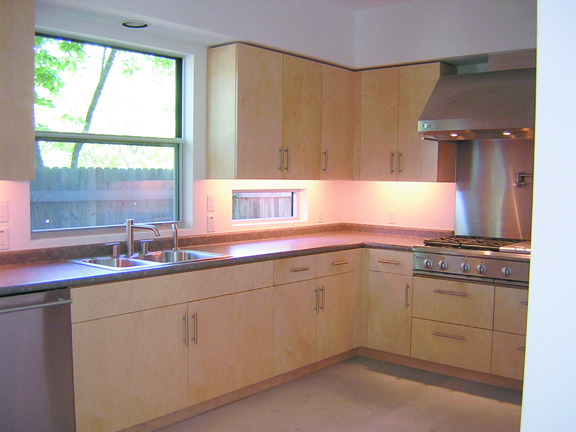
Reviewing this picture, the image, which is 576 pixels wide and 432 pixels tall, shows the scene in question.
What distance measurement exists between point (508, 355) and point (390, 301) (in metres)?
0.88

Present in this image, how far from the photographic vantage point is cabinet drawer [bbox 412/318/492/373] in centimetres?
370

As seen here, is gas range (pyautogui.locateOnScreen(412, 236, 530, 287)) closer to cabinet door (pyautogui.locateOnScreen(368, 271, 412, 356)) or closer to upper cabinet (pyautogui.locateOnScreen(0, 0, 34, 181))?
cabinet door (pyautogui.locateOnScreen(368, 271, 412, 356))

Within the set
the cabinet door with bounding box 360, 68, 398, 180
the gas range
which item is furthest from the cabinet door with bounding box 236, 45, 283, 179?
the gas range

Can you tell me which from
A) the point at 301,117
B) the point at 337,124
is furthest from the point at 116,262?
the point at 337,124

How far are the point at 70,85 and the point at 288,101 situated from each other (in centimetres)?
149

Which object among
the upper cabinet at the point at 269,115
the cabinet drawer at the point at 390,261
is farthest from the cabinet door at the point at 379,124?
the cabinet drawer at the point at 390,261

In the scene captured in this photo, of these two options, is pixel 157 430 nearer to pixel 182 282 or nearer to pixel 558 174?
pixel 182 282

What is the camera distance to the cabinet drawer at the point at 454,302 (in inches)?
145

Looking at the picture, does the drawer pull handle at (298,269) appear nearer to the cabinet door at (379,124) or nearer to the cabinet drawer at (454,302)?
the cabinet drawer at (454,302)

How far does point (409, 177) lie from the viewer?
4391 mm

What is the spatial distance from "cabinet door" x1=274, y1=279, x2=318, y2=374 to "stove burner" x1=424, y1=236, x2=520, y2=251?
0.93 m

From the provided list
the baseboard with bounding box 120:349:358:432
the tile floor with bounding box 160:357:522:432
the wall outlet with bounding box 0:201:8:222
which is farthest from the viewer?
the tile floor with bounding box 160:357:522:432

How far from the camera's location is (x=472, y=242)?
395 centimetres

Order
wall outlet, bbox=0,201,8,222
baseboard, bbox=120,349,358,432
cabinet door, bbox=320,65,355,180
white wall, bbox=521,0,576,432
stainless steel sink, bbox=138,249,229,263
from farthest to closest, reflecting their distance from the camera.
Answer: cabinet door, bbox=320,65,355,180 → stainless steel sink, bbox=138,249,229,263 → baseboard, bbox=120,349,358,432 → wall outlet, bbox=0,201,8,222 → white wall, bbox=521,0,576,432
